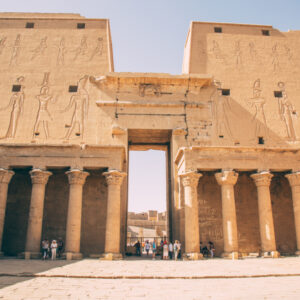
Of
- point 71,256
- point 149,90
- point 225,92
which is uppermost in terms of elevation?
point 225,92

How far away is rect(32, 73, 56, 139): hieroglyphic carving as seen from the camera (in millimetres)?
18344

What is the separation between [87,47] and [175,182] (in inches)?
404

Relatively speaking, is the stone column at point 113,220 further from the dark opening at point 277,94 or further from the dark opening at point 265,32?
the dark opening at point 265,32

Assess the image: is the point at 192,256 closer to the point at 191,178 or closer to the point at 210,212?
the point at 191,178

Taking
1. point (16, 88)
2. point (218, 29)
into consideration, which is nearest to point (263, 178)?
point (218, 29)

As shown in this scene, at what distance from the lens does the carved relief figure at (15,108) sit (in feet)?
59.9

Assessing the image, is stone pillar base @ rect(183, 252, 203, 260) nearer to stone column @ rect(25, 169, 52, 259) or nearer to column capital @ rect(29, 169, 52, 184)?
stone column @ rect(25, 169, 52, 259)

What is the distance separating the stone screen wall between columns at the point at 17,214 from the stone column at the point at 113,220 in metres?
4.53

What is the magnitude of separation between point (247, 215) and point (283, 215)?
6.48 feet

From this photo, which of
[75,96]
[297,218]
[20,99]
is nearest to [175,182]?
[297,218]

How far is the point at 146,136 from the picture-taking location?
19.7 m

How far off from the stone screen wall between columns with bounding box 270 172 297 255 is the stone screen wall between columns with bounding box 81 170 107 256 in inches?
355

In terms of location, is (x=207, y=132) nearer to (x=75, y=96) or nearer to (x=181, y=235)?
(x=181, y=235)

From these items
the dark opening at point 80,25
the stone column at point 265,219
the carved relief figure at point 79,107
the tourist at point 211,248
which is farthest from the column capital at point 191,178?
the dark opening at point 80,25
